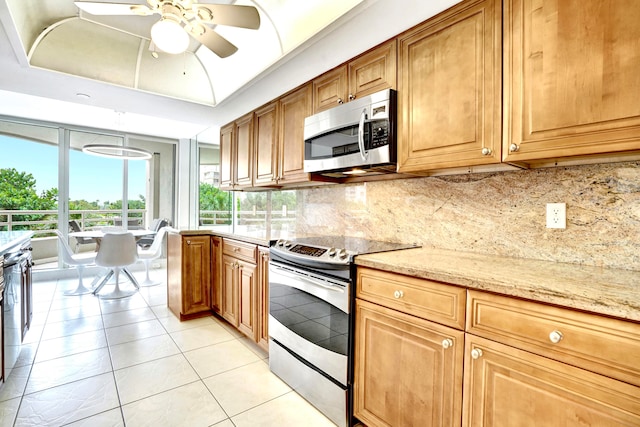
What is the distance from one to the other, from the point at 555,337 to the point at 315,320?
1191 mm

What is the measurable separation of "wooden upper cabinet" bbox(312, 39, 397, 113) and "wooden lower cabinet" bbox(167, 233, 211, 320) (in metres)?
1.84

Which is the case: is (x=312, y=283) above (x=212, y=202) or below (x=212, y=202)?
below

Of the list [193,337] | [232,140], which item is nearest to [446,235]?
[193,337]

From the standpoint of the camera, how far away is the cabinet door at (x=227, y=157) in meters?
3.42

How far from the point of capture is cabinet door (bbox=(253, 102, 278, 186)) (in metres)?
2.73

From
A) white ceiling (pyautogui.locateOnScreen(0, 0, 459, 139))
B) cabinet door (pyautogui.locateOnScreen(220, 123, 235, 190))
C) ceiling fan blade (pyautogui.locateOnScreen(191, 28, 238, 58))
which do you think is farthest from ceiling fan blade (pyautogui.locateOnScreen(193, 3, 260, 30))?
cabinet door (pyautogui.locateOnScreen(220, 123, 235, 190))

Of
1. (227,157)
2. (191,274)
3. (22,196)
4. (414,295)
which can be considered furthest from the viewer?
(22,196)

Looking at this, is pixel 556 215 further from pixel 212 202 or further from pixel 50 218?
pixel 50 218

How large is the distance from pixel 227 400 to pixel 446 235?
1672mm

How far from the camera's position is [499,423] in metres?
1.06

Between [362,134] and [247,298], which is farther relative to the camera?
[247,298]

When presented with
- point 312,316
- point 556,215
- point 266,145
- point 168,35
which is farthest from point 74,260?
point 556,215

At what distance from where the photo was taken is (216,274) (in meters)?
3.12

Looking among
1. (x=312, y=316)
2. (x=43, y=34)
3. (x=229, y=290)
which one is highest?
(x=43, y=34)
